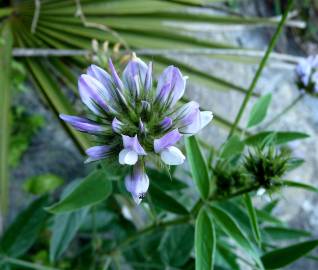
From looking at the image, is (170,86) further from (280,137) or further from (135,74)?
(280,137)

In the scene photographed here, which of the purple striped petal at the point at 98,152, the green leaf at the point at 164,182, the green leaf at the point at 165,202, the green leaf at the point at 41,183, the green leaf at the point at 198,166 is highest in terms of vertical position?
the purple striped petal at the point at 98,152

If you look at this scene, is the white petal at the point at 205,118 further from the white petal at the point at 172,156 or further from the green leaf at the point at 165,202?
the green leaf at the point at 165,202

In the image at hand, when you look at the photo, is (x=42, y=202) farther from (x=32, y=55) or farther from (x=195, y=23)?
(x=195, y=23)

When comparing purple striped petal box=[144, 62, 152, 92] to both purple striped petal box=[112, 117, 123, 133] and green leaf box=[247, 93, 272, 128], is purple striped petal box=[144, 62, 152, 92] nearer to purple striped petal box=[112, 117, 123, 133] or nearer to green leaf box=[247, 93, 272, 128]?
purple striped petal box=[112, 117, 123, 133]

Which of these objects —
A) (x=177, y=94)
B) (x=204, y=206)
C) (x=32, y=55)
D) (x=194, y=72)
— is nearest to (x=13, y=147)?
(x=32, y=55)

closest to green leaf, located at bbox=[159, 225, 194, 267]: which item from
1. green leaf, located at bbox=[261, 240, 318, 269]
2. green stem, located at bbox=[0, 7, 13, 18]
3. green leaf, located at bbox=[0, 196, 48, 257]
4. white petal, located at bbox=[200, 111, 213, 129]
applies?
green leaf, located at bbox=[261, 240, 318, 269]

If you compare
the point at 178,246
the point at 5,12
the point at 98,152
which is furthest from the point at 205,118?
the point at 5,12

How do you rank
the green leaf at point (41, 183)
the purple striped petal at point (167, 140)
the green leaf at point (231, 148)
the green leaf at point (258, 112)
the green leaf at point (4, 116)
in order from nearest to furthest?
the purple striped petal at point (167, 140) → the green leaf at point (231, 148) → the green leaf at point (258, 112) → the green leaf at point (4, 116) → the green leaf at point (41, 183)

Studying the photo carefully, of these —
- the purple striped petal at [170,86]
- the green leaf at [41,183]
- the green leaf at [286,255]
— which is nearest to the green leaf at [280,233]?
the green leaf at [286,255]
